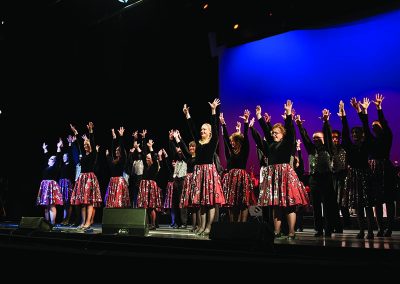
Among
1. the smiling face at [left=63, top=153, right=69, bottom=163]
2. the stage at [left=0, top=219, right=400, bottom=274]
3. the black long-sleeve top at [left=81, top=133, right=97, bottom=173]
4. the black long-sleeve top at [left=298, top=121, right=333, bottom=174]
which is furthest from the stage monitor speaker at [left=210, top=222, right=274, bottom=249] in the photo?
the smiling face at [left=63, top=153, right=69, bottom=163]

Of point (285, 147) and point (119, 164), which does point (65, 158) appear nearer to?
point (119, 164)

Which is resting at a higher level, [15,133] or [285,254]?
[15,133]

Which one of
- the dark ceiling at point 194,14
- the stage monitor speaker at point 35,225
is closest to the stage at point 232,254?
the stage monitor speaker at point 35,225

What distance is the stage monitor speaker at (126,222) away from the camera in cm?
480

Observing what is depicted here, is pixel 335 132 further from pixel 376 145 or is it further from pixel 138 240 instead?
pixel 138 240

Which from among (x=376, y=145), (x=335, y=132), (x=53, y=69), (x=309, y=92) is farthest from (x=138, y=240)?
(x=53, y=69)

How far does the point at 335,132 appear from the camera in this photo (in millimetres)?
6094

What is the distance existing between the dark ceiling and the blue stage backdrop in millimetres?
240

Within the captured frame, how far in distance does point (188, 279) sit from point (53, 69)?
8.16 meters

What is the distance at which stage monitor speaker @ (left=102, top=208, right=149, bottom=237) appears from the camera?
4.80m

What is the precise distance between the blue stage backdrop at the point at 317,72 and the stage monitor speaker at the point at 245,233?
4345mm

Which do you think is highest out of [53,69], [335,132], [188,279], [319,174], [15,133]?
[53,69]

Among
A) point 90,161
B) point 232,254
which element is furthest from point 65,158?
point 232,254

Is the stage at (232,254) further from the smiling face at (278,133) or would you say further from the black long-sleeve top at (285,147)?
the smiling face at (278,133)
